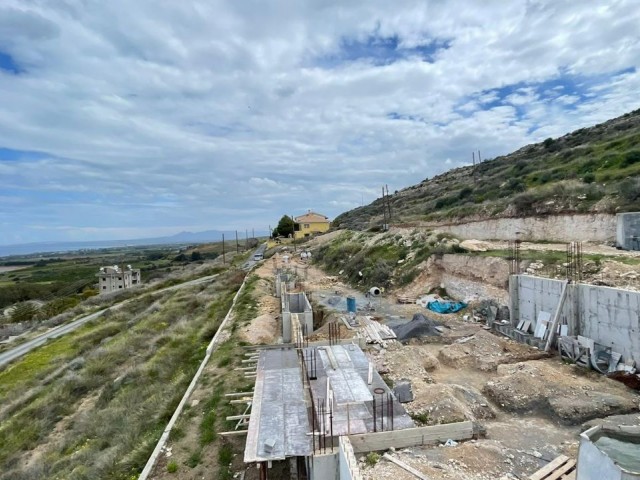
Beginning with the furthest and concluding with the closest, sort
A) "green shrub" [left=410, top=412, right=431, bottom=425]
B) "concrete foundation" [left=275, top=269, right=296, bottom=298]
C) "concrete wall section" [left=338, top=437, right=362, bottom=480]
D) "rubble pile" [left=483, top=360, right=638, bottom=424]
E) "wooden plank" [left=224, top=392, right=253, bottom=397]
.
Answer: "concrete foundation" [left=275, top=269, right=296, bottom=298] < "wooden plank" [left=224, top=392, right=253, bottom=397] < "rubble pile" [left=483, top=360, right=638, bottom=424] < "green shrub" [left=410, top=412, right=431, bottom=425] < "concrete wall section" [left=338, top=437, right=362, bottom=480]

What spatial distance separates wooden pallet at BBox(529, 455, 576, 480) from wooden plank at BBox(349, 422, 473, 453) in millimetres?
1369

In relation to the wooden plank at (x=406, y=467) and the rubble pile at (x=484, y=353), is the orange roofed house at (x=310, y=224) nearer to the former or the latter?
the rubble pile at (x=484, y=353)

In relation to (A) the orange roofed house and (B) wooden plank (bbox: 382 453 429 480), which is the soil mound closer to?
(B) wooden plank (bbox: 382 453 429 480)

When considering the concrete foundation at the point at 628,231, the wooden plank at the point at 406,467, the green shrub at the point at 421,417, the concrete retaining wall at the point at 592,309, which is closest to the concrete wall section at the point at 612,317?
the concrete retaining wall at the point at 592,309

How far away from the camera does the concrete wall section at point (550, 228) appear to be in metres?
20.6

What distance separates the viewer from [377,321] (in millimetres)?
18422

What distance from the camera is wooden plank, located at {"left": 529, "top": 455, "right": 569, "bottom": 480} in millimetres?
6789

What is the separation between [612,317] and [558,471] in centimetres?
710

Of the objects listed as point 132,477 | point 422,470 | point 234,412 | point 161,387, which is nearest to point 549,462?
point 422,470

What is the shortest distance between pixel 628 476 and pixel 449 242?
2210 cm

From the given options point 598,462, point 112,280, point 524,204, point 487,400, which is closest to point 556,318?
point 487,400

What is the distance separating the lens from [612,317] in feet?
39.1

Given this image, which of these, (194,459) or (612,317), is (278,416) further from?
(612,317)

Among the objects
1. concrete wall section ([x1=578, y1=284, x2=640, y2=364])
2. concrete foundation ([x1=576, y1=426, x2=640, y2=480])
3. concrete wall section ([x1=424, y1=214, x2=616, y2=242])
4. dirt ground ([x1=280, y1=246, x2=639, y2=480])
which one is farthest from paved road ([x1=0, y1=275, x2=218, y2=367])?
concrete wall section ([x1=424, y1=214, x2=616, y2=242])
